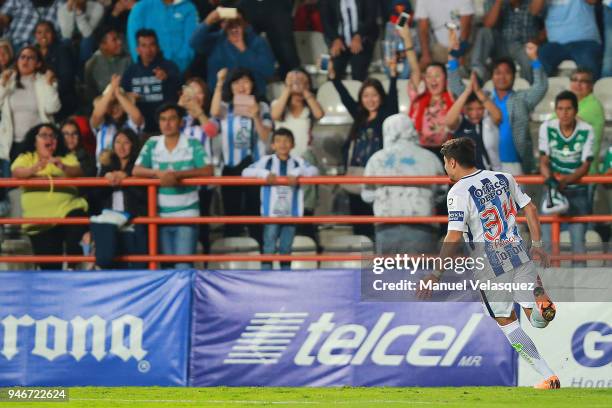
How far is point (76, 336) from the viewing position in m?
13.7

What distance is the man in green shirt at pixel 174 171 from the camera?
14258 mm

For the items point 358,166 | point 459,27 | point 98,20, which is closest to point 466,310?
point 358,166

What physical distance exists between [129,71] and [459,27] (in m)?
4.01

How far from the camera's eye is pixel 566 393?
12281 mm

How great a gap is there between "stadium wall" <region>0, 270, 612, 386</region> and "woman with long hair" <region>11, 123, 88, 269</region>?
3.28 ft

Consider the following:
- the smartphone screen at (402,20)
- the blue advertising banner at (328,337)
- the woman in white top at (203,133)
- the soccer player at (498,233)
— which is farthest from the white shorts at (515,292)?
the smartphone screen at (402,20)

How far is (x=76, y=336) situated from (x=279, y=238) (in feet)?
7.68

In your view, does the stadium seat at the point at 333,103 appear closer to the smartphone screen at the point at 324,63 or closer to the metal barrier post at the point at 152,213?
the smartphone screen at the point at 324,63

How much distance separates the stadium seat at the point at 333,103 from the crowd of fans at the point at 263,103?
25cm

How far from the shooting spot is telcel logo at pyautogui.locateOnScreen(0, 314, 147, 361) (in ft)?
44.7

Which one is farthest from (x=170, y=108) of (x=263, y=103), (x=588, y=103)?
(x=588, y=103)

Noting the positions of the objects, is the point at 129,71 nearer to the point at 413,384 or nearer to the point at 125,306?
the point at 125,306

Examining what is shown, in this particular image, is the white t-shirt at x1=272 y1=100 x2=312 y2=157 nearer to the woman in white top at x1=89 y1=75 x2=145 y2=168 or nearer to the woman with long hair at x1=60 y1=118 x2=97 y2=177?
the woman in white top at x1=89 y1=75 x2=145 y2=168

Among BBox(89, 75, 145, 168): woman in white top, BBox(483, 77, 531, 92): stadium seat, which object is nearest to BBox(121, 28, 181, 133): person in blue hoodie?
BBox(89, 75, 145, 168): woman in white top
